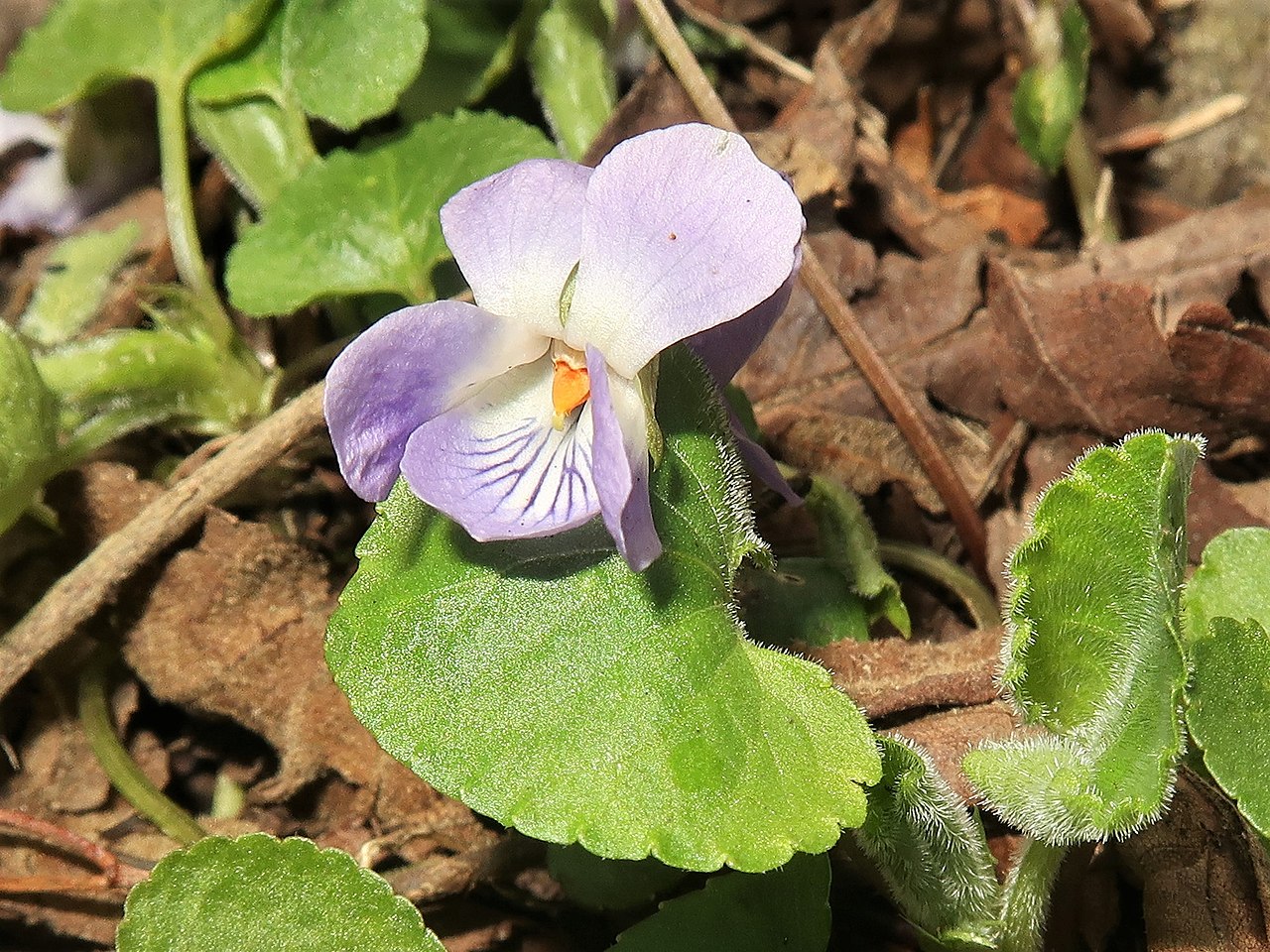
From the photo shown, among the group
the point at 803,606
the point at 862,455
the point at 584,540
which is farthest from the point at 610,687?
the point at 862,455

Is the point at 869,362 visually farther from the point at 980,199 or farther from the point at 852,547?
the point at 980,199

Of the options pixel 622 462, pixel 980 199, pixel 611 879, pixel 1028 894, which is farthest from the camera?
pixel 980 199

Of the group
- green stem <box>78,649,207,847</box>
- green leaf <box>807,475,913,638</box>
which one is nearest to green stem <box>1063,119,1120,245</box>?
green leaf <box>807,475,913,638</box>

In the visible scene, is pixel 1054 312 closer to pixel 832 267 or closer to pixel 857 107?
pixel 832 267

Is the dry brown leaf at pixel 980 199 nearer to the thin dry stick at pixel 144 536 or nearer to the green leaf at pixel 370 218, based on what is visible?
the green leaf at pixel 370 218

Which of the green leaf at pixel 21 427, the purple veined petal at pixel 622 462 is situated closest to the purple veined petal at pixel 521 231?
the purple veined petal at pixel 622 462
